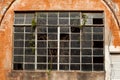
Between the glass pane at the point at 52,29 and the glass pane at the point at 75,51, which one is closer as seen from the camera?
the glass pane at the point at 75,51

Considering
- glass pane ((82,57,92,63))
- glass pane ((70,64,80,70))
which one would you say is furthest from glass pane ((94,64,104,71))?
glass pane ((70,64,80,70))

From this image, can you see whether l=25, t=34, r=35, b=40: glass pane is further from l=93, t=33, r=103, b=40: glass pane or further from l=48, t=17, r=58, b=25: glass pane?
l=93, t=33, r=103, b=40: glass pane

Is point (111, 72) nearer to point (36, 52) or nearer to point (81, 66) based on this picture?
point (81, 66)

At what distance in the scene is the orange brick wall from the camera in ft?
52.1

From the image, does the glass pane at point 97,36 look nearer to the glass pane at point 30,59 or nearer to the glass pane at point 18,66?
the glass pane at point 30,59

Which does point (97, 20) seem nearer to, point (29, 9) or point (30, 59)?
point (29, 9)

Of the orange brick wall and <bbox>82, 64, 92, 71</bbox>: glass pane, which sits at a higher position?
the orange brick wall

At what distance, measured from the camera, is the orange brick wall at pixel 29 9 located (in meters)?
15.9

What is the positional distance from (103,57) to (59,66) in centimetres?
180

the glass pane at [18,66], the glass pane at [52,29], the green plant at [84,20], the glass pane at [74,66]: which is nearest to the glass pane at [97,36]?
the green plant at [84,20]

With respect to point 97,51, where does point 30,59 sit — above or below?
below

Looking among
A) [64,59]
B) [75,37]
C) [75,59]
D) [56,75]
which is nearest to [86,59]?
[75,59]

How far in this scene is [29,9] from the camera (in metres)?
16.1

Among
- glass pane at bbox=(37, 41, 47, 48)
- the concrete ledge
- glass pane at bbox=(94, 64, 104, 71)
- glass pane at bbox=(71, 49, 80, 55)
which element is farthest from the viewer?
glass pane at bbox=(37, 41, 47, 48)
